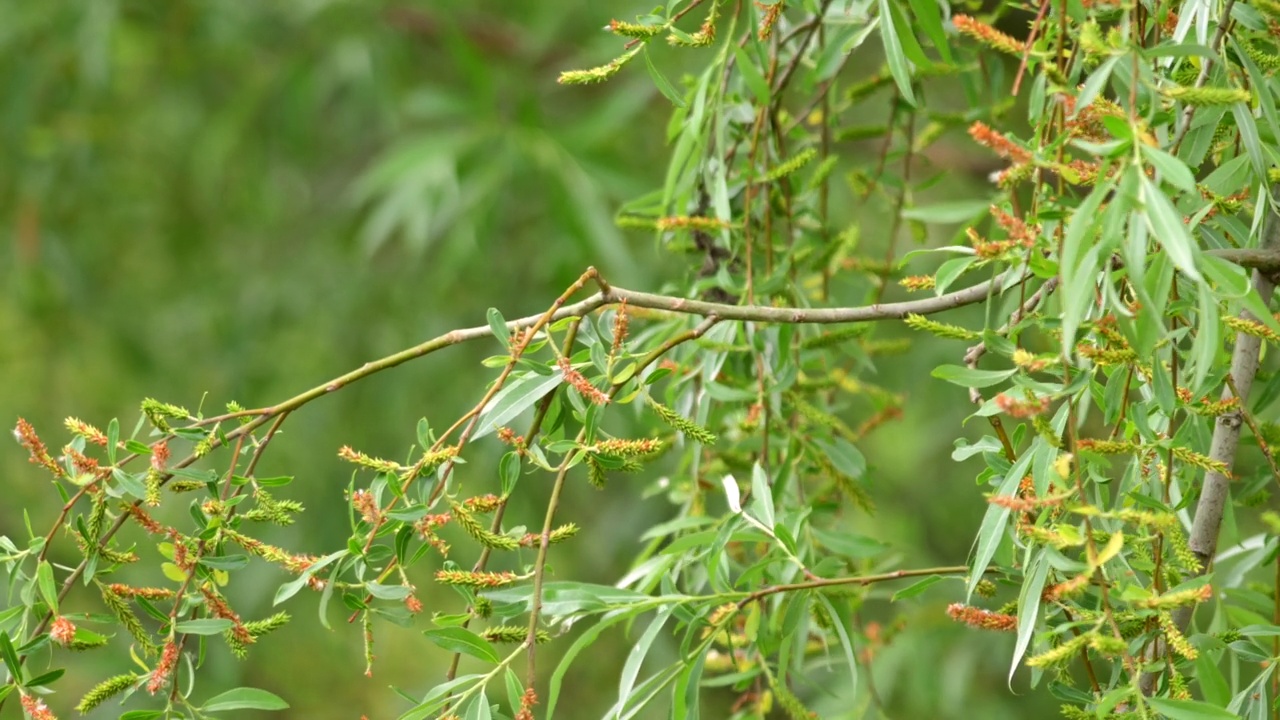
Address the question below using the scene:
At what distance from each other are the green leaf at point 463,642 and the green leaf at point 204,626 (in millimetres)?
131

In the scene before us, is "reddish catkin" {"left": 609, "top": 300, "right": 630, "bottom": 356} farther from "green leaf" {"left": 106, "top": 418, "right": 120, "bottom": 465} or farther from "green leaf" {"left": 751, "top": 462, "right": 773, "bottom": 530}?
"green leaf" {"left": 106, "top": 418, "right": 120, "bottom": 465}

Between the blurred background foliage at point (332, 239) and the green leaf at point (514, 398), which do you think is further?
the blurred background foliage at point (332, 239)

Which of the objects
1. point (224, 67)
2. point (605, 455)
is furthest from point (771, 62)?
point (224, 67)

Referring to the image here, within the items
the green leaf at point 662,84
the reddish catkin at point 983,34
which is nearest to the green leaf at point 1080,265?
the reddish catkin at point 983,34

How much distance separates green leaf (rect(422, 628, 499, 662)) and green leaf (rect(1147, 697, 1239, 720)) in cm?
40

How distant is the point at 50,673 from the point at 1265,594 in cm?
97

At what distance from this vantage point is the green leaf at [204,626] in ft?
2.58

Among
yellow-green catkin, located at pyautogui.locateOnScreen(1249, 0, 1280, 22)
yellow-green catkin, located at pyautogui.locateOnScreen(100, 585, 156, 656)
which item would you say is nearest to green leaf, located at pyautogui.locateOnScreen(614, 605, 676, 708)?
yellow-green catkin, located at pyautogui.locateOnScreen(100, 585, 156, 656)

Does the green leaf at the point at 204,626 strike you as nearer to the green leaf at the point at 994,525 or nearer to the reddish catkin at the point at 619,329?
the reddish catkin at the point at 619,329

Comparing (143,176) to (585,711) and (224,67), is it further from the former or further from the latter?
(585,711)

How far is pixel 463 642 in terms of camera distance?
790mm

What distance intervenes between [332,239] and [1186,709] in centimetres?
277

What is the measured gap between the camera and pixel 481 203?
2.32 m

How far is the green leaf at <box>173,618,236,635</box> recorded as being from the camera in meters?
0.79
